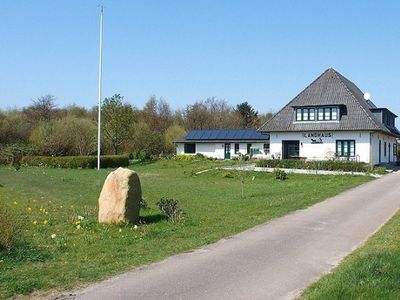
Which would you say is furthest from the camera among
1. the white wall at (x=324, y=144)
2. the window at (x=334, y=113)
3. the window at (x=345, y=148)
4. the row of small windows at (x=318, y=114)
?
the row of small windows at (x=318, y=114)

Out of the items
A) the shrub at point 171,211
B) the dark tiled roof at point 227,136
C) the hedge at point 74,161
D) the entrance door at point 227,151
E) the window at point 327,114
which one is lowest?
the shrub at point 171,211

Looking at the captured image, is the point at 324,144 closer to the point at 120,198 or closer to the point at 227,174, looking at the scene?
the point at 227,174

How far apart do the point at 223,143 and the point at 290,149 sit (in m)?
16.6

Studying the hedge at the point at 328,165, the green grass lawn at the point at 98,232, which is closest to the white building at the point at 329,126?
the hedge at the point at 328,165

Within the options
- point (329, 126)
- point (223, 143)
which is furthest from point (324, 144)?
point (223, 143)

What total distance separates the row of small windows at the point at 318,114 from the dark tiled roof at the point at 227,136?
46.1ft

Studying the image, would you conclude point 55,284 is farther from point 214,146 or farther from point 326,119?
point 214,146

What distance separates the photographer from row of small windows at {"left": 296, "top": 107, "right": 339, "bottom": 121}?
43.5 metres

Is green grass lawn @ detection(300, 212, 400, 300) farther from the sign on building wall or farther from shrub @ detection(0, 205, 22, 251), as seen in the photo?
the sign on building wall

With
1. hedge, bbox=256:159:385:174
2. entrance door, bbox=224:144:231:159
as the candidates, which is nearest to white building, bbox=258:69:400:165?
hedge, bbox=256:159:385:174

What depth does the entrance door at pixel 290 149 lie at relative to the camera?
45691mm

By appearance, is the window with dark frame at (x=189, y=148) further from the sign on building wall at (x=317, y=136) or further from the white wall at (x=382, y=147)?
the white wall at (x=382, y=147)

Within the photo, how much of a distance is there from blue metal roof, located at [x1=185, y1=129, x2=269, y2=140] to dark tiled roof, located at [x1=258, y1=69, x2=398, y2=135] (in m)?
13.1

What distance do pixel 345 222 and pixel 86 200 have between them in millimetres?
10083
